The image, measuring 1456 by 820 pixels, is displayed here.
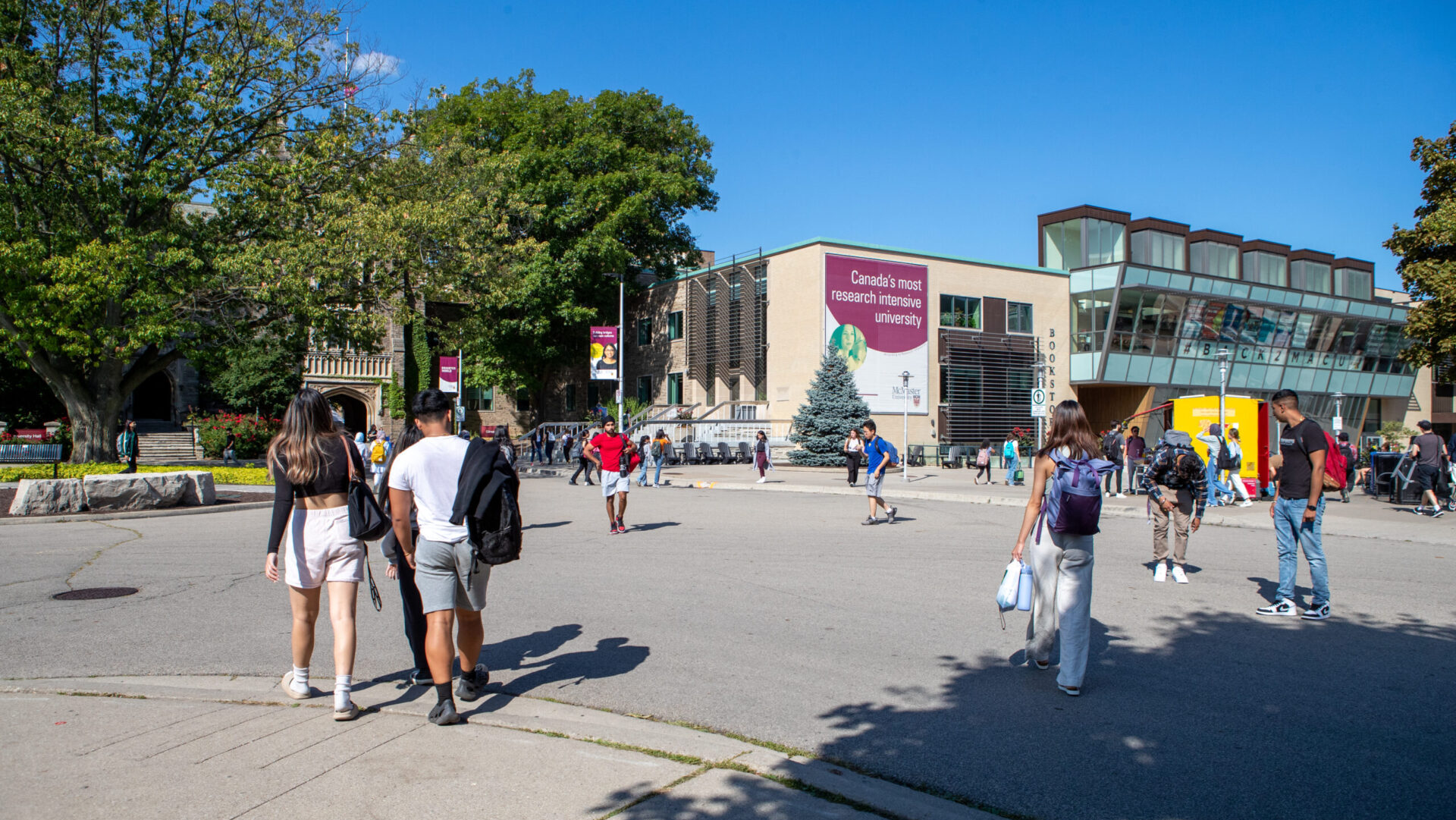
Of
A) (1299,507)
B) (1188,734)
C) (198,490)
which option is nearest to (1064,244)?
(198,490)

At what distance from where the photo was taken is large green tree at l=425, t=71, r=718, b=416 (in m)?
41.3

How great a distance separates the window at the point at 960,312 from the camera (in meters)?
41.4

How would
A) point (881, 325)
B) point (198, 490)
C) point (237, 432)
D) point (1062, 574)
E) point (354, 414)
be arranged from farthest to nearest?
point (354, 414) < point (881, 325) < point (237, 432) < point (198, 490) < point (1062, 574)

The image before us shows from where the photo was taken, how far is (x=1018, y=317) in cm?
4344

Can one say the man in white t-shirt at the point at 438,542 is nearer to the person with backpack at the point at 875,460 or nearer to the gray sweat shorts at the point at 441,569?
the gray sweat shorts at the point at 441,569

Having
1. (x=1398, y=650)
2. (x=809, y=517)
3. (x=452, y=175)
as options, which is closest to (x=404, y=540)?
(x=1398, y=650)

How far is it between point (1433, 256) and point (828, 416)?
19.7 metres

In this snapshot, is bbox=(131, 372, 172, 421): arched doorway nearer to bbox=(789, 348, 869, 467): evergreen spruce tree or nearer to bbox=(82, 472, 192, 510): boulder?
bbox=(789, 348, 869, 467): evergreen spruce tree

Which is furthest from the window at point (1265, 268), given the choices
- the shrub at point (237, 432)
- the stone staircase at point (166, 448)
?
the stone staircase at point (166, 448)

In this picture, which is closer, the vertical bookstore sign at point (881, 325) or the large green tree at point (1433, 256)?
the large green tree at point (1433, 256)

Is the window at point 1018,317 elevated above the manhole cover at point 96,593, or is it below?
above

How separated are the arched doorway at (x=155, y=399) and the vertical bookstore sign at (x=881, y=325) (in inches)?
1194

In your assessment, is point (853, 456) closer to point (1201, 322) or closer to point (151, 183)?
point (151, 183)

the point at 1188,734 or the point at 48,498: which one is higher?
the point at 48,498
